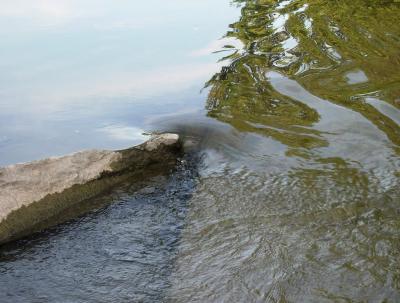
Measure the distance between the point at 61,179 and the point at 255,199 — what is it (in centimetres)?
183

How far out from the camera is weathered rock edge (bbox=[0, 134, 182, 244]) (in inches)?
175

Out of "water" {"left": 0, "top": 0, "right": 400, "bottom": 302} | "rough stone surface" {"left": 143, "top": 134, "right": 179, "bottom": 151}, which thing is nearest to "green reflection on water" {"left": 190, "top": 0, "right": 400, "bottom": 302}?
"water" {"left": 0, "top": 0, "right": 400, "bottom": 302}

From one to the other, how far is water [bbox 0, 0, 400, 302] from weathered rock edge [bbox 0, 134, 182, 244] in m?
0.20

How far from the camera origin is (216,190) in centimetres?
471

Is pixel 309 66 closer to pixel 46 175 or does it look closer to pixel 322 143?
pixel 322 143

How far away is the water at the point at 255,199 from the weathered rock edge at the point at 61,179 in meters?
0.20

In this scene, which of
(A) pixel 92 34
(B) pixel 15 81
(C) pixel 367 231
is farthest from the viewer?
(A) pixel 92 34

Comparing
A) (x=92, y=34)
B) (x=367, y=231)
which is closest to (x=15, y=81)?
(x=92, y=34)

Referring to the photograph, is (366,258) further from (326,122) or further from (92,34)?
(92,34)

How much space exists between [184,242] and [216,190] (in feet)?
2.66

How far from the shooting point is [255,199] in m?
4.43

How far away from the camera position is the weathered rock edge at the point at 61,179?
4457 mm

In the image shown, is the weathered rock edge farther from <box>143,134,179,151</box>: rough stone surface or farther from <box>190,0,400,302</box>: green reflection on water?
<box>190,0,400,302</box>: green reflection on water

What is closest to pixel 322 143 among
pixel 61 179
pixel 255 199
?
pixel 255 199
